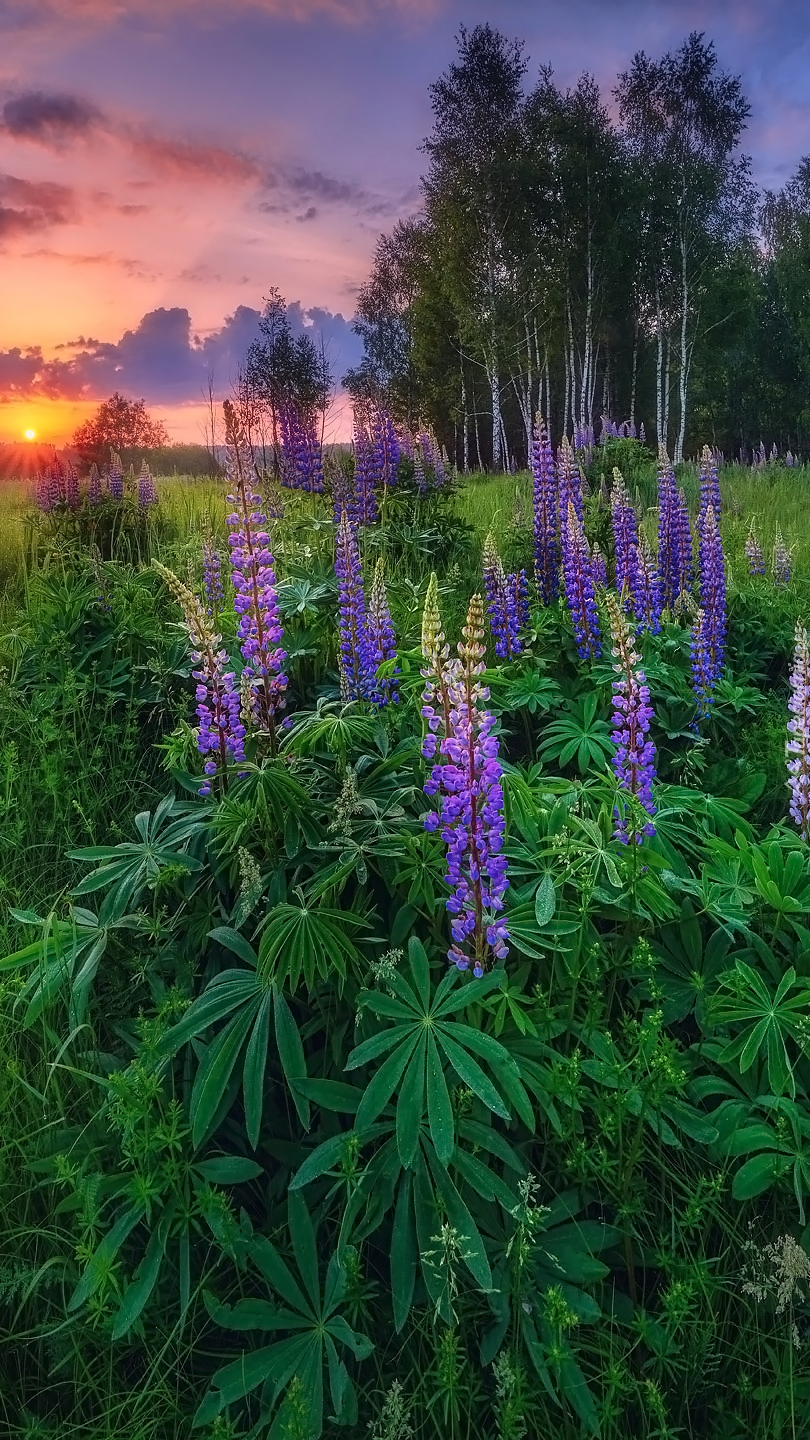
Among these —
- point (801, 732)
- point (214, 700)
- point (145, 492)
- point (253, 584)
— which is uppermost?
point (145, 492)

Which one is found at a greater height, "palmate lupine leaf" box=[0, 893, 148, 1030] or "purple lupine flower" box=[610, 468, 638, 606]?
"purple lupine flower" box=[610, 468, 638, 606]

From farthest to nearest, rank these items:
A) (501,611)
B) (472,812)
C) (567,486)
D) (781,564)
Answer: (781,564) → (567,486) → (501,611) → (472,812)

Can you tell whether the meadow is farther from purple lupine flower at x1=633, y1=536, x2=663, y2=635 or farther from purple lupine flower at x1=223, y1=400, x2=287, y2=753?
purple lupine flower at x1=633, y1=536, x2=663, y2=635

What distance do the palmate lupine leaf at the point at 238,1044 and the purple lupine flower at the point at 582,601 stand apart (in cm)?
241

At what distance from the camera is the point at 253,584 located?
2.38 m

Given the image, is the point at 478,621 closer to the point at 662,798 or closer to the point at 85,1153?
the point at 662,798

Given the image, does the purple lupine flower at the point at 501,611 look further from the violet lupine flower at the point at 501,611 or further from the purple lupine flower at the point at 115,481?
the purple lupine flower at the point at 115,481

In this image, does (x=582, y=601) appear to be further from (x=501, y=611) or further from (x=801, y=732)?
(x=801, y=732)

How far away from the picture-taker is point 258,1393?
1699 mm

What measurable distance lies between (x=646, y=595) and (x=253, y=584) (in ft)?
7.78

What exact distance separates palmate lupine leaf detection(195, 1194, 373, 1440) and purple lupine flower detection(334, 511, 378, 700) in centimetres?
164

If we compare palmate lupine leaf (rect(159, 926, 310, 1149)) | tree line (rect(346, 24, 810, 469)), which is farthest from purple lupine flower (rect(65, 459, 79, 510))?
tree line (rect(346, 24, 810, 469))

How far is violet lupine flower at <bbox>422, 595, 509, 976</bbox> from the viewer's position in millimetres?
1750

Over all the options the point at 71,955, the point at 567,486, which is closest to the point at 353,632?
the point at 71,955
